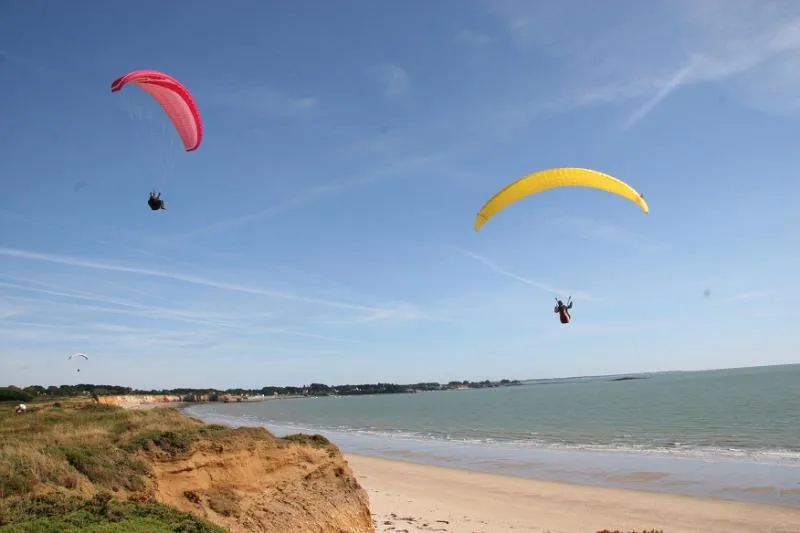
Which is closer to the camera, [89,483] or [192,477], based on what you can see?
[89,483]

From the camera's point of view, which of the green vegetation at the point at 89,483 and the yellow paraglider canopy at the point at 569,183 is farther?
the yellow paraglider canopy at the point at 569,183

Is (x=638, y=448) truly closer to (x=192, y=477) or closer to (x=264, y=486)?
(x=264, y=486)

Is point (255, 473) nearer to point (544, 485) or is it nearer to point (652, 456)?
point (544, 485)

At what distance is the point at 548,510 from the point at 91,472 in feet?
47.0

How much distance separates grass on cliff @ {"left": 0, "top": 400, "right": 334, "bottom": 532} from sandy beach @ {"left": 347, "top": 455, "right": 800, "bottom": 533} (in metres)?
5.77

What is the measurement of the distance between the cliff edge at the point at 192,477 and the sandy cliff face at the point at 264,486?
2 centimetres

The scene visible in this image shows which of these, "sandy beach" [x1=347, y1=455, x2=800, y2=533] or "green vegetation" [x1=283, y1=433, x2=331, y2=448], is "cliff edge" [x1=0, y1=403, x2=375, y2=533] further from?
"sandy beach" [x1=347, y1=455, x2=800, y2=533]

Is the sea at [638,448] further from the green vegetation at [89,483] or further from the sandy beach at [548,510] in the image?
the green vegetation at [89,483]

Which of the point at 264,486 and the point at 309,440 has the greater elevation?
the point at 309,440

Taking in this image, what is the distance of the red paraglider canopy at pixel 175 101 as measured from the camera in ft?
43.0

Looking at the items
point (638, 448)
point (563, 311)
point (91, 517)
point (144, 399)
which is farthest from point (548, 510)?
point (144, 399)

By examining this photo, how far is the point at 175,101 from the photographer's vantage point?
47.8 ft

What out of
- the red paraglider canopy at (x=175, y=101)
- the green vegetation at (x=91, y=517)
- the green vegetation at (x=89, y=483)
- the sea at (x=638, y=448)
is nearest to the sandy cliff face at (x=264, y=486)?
the green vegetation at (x=89, y=483)

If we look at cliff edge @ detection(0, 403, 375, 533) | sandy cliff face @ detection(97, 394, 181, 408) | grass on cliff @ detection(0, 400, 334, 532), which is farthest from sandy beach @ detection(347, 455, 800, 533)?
sandy cliff face @ detection(97, 394, 181, 408)
